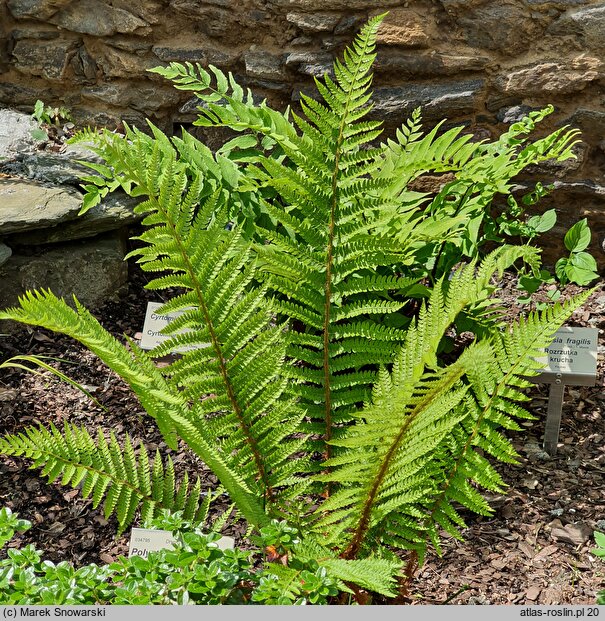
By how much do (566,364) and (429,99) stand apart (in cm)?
115

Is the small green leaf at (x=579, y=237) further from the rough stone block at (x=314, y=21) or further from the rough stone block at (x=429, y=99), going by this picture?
the rough stone block at (x=314, y=21)

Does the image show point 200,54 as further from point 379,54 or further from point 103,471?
point 103,471

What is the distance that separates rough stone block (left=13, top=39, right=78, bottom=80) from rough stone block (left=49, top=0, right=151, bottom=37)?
0.25ft

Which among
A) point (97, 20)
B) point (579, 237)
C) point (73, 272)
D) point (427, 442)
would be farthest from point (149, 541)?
point (97, 20)

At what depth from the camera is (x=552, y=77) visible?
2834mm

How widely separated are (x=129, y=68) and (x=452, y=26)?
4.19ft

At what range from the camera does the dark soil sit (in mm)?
2023

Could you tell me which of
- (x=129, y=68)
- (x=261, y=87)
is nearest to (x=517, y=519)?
(x=261, y=87)

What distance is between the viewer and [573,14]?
2.75 meters

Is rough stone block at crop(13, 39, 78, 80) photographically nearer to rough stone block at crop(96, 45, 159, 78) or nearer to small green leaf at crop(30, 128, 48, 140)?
rough stone block at crop(96, 45, 159, 78)

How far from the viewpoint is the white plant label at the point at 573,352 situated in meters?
2.29

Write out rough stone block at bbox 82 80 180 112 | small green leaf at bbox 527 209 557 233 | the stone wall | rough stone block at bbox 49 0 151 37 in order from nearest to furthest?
small green leaf at bbox 527 209 557 233, the stone wall, rough stone block at bbox 49 0 151 37, rough stone block at bbox 82 80 180 112

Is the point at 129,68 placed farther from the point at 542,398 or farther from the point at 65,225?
the point at 542,398

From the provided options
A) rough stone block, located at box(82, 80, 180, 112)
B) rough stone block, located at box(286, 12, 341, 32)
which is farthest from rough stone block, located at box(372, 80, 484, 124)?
rough stone block, located at box(82, 80, 180, 112)
